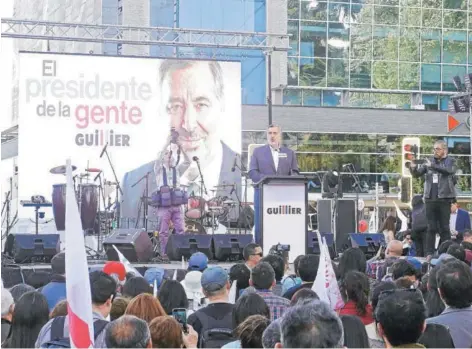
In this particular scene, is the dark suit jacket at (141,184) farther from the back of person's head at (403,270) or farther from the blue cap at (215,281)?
the blue cap at (215,281)

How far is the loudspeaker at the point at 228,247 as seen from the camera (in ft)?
44.2

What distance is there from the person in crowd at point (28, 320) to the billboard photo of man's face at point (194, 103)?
1609cm

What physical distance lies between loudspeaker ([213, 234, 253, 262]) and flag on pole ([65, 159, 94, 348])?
9.98 m

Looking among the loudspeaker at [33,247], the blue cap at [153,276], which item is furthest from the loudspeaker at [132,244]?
the blue cap at [153,276]

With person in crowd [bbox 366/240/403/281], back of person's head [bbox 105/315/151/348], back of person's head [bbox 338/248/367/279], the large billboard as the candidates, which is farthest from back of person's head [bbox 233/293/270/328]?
the large billboard

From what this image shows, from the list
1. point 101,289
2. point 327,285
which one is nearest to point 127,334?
point 101,289

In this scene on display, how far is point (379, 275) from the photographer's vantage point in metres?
9.16

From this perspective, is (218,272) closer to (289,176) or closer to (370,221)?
(289,176)

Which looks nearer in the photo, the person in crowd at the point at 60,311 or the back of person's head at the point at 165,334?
the back of person's head at the point at 165,334

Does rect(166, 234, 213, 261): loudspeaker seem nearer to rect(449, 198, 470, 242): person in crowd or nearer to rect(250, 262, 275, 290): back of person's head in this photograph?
rect(449, 198, 470, 242): person in crowd

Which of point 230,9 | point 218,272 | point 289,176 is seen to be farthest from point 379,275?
point 230,9

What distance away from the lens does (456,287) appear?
4973 mm

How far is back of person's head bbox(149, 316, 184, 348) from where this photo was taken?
4395 millimetres

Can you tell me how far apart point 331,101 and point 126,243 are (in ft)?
74.2
